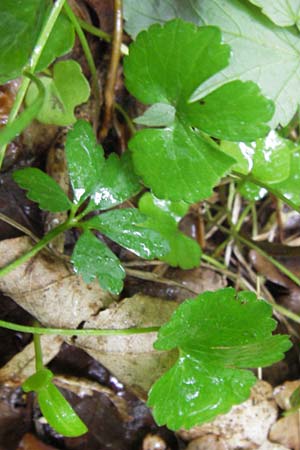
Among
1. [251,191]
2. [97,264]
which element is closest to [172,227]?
[251,191]

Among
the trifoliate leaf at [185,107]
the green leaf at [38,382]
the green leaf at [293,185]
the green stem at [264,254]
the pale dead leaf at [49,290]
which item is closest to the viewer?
the trifoliate leaf at [185,107]

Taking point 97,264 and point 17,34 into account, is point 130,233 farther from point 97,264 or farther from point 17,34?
point 17,34

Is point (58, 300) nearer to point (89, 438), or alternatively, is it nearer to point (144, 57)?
point (89, 438)

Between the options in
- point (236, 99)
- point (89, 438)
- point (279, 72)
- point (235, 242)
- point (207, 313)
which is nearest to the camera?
point (236, 99)

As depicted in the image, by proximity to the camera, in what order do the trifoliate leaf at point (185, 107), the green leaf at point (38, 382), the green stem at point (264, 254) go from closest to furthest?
A: 1. the trifoliate leaf at point (185, 107)
2. the green leaf at point (38, 382)
3. the green stem at point (264, 254)

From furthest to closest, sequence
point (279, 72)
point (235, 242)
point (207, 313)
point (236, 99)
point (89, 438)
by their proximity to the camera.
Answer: point (235, 242), point (89, 438), point (279, 72), point (207, 313), point (236, 99)

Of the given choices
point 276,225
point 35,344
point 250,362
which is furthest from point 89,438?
point 276,225

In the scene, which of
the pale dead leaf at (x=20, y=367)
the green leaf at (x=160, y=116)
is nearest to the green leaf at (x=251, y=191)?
the green leaf at (x=160, y=116)

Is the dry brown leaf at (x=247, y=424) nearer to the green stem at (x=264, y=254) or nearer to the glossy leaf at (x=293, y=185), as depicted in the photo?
the green stem at (x=264, y=254)
